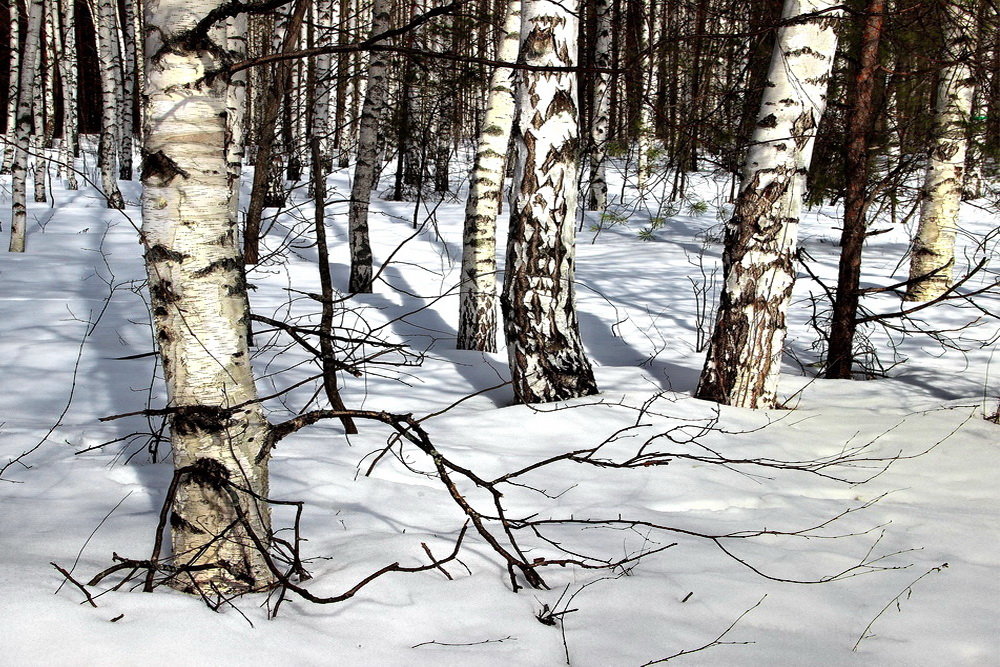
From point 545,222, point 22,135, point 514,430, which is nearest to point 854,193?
point 545,222

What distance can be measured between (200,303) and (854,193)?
433 centimetres

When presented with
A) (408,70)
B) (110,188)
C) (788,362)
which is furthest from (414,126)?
(788,362)

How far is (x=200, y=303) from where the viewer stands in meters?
1.81

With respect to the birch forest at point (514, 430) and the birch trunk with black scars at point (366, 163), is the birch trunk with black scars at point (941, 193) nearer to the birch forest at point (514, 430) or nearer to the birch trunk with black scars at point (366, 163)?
the birch forest at point (514, 430)

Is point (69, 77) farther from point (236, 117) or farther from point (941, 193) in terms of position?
point (941, 193)

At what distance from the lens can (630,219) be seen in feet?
44.0

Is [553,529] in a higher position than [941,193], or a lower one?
lower

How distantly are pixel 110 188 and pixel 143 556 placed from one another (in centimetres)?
1135

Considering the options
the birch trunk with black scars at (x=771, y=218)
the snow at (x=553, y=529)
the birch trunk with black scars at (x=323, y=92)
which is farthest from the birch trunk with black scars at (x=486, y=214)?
the birch trunk with black scars at (x=771, y=218)

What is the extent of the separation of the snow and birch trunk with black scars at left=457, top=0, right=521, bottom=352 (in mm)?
624

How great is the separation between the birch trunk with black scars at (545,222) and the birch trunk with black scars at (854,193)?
179cm

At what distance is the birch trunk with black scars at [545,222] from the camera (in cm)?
414

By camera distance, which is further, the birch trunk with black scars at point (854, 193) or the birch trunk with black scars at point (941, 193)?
the birch trunk with black scars at point (941, 193)

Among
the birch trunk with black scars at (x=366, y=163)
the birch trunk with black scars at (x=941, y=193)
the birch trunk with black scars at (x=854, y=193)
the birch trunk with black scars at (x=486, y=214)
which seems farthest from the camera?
the birch trunk with black scars at (x=366, y=163)
